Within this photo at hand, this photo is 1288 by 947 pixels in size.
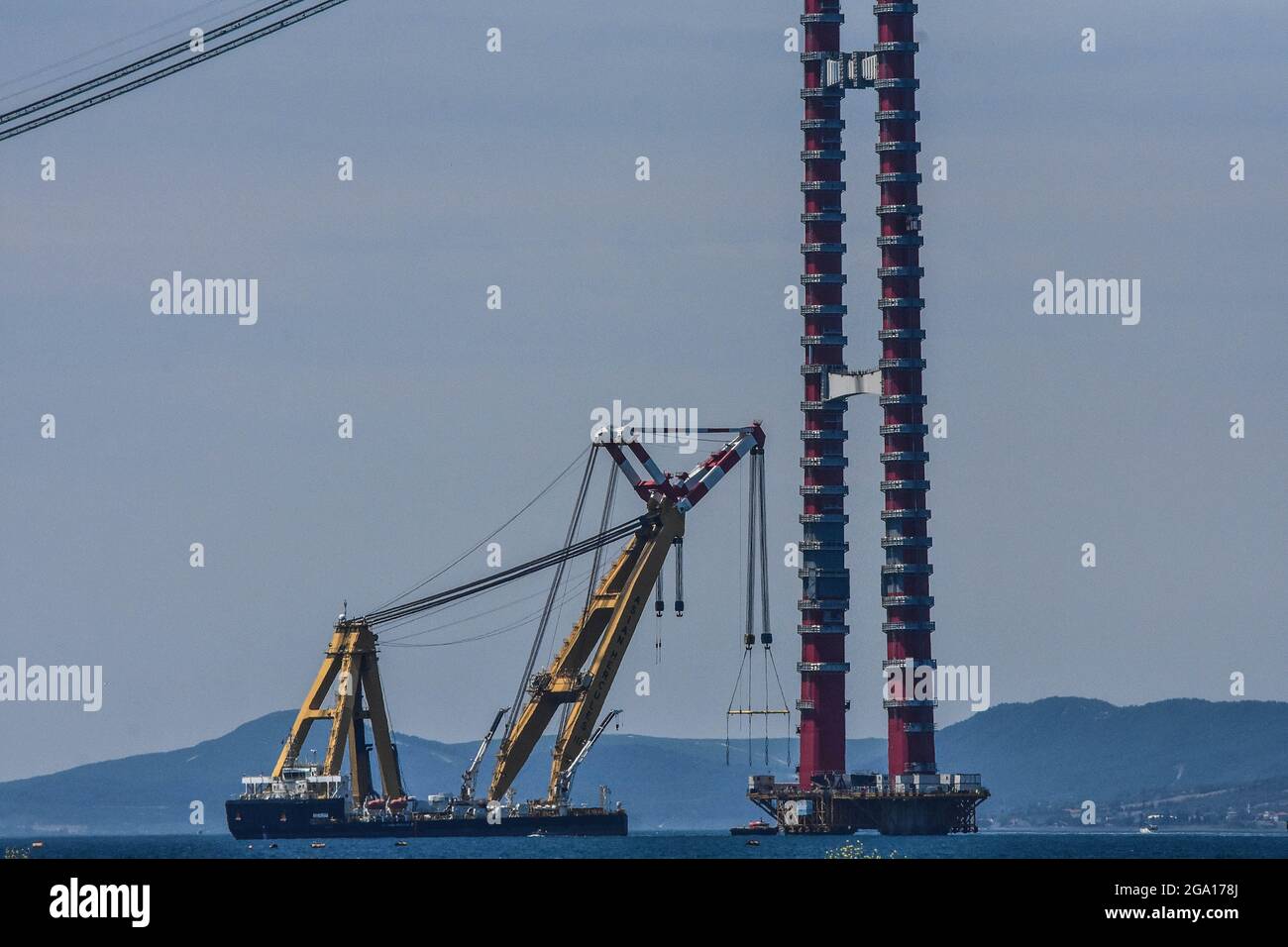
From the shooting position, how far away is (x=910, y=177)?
198 metres

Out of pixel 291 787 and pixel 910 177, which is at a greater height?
pixel 910 177
